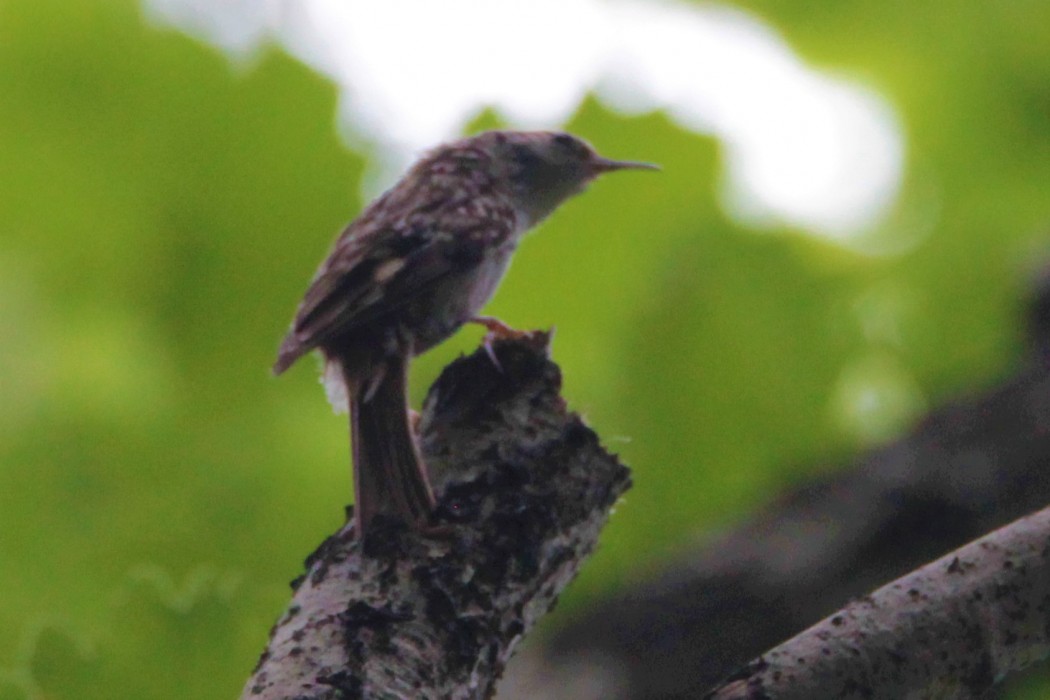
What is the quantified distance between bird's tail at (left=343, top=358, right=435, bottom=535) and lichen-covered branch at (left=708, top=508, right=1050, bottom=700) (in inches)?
27.4

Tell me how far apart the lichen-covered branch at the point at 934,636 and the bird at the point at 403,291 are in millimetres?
725

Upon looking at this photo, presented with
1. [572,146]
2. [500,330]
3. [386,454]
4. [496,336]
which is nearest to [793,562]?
[572,146]

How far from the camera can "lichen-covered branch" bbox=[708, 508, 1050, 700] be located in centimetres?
187

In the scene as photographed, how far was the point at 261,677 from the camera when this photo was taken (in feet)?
6.48

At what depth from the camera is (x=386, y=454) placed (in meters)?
2.45

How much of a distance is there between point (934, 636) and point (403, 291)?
5.26 feet

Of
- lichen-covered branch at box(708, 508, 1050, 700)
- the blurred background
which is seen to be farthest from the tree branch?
lichen-covered branch at box(708, 508, 1050, 700)

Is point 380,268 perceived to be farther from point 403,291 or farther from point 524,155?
point 524,155

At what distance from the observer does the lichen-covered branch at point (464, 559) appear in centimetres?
201

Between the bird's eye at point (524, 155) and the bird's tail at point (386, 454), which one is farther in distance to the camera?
the bird's eye at point (524, 155)

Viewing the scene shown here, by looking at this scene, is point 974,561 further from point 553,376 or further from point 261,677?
point 261,677

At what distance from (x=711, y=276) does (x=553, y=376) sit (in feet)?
8.92

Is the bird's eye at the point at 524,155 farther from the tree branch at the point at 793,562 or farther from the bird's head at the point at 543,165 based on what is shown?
the tree branch at the point at 793,562

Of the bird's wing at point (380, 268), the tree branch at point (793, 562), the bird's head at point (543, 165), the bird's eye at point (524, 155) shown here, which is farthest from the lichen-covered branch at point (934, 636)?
the tree branch at point (793, 562)
